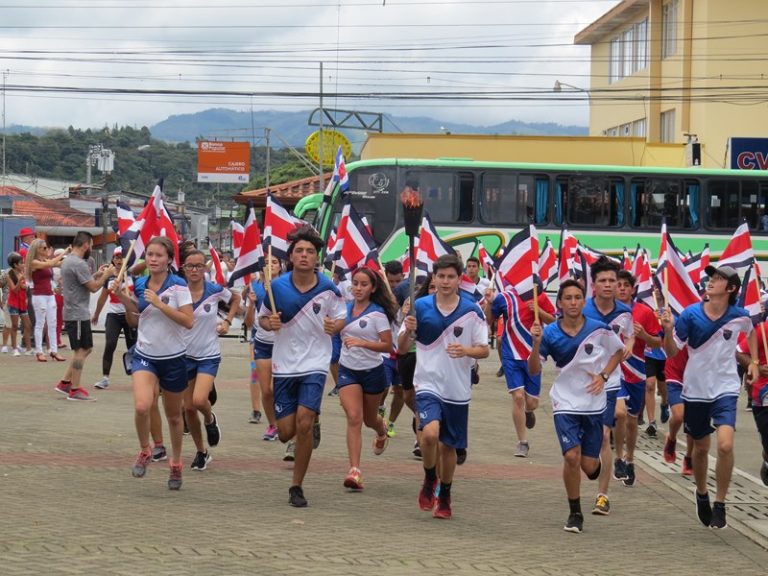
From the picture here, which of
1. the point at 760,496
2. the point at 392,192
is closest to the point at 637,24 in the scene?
the point at 392,192

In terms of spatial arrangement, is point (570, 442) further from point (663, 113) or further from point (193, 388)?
point (663, 113)

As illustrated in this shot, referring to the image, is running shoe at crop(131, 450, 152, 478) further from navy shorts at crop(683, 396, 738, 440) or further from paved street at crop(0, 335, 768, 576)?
navy shorts at crop(683, 396, 738, 440)

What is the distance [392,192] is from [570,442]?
65.1 feet

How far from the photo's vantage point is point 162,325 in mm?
10102

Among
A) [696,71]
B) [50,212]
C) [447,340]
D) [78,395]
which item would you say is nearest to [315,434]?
[447,340]

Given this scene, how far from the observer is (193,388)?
1095 centimetres

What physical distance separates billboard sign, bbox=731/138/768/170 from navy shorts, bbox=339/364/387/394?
1029 inches

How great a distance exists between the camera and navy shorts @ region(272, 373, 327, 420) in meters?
9.63

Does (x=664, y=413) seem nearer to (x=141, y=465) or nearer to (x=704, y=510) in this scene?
(x=704, y=510)

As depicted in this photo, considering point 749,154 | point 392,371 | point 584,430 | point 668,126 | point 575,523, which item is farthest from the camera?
point 668,126

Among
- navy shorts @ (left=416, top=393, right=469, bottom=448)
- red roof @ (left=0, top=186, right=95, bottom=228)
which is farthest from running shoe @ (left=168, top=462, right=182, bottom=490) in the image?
red roof @ (left=0, top=186, right=95, bottom=228)

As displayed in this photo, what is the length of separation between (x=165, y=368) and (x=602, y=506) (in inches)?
135

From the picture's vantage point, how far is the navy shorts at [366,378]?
10361 mm

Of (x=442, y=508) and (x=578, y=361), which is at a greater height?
(x=578, y=361)
